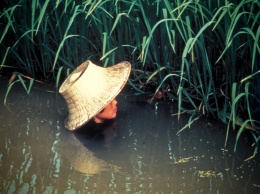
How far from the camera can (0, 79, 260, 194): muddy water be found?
61.2 inches

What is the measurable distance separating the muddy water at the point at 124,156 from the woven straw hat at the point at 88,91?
0.41ft

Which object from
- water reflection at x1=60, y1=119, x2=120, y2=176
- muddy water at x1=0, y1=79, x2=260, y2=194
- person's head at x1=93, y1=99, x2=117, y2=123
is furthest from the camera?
person's head at x1=93, y1=99, x2=117, y2=123

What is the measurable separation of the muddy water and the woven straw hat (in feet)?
0.41

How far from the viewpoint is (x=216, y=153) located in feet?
5.80

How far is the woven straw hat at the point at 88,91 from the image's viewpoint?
1.88 metres

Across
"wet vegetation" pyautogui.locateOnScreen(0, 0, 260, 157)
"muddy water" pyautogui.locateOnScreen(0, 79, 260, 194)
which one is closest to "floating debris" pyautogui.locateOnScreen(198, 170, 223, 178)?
"muddy water" pyautogui.locateOnScreen(0, 79, 260, 194)

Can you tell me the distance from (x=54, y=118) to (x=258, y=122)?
112 cm

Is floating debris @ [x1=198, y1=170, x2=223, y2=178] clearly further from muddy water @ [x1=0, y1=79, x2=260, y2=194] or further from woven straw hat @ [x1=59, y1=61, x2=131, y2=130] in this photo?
woven straw hat @ [x1=59, y1=61, x2=131, y2=130]

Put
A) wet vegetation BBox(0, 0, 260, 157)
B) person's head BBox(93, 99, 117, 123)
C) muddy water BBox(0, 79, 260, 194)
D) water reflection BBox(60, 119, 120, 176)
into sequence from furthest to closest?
person's head BBox(93, 99, 117, 123) → wet vegetation BBox(0, 0, 260, 157) → water reflection BBox(60, 119, 120, 176) → muddy water BBox(0, 79, 260, 194)

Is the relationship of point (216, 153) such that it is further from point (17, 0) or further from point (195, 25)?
point (17, 0)

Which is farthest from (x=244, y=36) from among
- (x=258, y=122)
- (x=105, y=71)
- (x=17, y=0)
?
(x=17, y=0)

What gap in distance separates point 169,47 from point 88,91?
0.57 meters

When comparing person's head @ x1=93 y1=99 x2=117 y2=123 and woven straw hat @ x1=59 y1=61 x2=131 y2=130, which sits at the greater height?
woven straw hat @ x1=59 y1=61 x2=131 y2=130

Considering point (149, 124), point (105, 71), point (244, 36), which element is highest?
point (244, 36)
